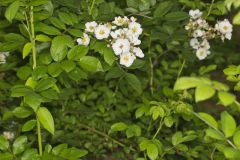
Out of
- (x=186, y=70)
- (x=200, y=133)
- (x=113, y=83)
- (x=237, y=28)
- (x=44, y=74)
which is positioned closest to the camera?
(x=44, y=74)

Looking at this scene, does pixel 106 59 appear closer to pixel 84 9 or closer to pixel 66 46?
pixel 66 46

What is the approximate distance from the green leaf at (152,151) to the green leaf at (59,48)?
47cm

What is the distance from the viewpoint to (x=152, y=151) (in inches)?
62.2

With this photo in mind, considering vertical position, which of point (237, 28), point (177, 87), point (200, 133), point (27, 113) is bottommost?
point (237, 28)

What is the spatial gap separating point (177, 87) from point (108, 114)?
1.58 m

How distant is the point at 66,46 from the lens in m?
1.52

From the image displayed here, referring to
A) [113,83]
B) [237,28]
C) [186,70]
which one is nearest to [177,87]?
[113,83]

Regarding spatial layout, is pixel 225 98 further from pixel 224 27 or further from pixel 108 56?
pixel 224 27

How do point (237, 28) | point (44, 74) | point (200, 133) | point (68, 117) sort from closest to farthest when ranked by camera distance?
point (44, 74)
point (200, 133)
point (68, 117)
point (237, 28)

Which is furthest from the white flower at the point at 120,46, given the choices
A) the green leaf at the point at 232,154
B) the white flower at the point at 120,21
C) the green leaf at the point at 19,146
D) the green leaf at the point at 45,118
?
the green leaf at the point at 232,154

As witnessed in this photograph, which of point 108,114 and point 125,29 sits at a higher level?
point 125,29

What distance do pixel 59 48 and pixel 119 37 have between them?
0.26m

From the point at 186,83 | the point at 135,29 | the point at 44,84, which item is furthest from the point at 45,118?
the point at 186,83

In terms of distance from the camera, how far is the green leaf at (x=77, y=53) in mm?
1495
